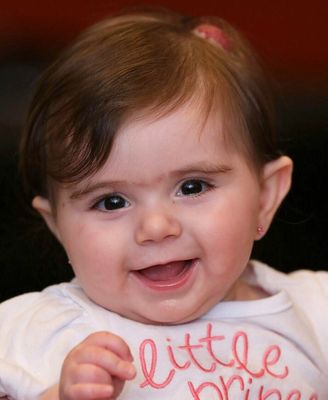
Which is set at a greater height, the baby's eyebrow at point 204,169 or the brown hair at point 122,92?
the brown hair at point 122,92

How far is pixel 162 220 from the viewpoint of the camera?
3.60 feet

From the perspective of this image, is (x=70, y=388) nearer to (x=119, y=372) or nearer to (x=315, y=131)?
(x=119, y=372)

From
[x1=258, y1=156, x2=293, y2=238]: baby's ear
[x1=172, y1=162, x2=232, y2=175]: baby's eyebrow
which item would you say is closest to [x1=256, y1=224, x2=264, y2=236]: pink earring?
[x1=258, y1=156, x2=293, y2=238]: baby's ear

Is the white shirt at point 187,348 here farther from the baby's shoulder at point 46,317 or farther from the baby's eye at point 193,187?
the baby's eye at point 193,187

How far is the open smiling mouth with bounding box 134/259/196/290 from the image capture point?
1142 mm

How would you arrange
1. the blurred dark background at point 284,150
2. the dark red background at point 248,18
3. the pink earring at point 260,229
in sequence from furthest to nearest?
the dark red background at point 248,18 → the blurred dark background at point 284,150 → the pink earring at point 260,229

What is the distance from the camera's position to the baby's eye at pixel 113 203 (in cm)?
114

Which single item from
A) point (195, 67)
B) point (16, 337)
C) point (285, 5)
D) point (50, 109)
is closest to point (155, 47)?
point (195, 67)

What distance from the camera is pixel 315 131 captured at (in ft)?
5.22

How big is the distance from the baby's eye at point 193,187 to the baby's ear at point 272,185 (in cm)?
13

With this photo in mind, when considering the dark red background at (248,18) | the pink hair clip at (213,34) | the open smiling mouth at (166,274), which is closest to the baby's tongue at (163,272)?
the open smiling mouth at (166,274)

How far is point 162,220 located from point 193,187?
0.08m

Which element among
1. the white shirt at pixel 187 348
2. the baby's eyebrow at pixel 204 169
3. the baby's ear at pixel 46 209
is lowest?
the white shirt at pixel 187 348

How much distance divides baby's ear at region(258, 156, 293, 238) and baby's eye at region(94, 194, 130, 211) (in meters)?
0.22
